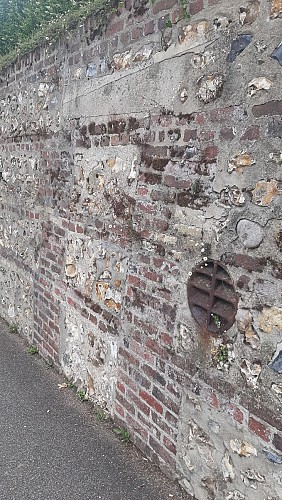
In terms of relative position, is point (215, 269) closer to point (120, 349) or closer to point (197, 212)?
point (197, 212)

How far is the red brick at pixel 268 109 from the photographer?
6.26 feet

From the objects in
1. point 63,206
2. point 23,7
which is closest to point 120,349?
point 63,206

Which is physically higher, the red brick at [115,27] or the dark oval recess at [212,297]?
the red brick at [115,27]

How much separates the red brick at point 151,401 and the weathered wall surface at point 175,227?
0.01 m

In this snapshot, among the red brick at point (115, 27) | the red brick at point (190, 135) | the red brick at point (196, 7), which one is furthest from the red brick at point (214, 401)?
the red brick at point (115, 27)

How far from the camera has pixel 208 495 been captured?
2443mm

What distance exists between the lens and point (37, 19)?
4547mm

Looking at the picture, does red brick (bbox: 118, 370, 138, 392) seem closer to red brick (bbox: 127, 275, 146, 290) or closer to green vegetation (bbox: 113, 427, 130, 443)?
green vegetation (bbox: 113, 427, 130, 443)

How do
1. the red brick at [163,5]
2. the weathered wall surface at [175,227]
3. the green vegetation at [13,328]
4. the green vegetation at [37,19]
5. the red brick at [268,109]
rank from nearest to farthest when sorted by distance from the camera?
the red brick at [268,109] < the weathered wall surface at [175,227] < the red brick at [163,5] < the green vegetation at [37,19] < the green vegetation at [13,328]

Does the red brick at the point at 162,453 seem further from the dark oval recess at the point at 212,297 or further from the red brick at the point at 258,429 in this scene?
the dark oval recess at the point at 212,297

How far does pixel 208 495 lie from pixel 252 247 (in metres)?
1.36

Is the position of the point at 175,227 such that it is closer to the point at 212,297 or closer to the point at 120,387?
the point at 212,297

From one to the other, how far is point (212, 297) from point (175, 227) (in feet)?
1.48

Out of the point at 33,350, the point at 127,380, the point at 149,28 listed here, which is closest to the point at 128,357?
the point at 127,380
